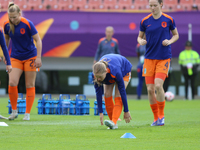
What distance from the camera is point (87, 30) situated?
16.8 metres

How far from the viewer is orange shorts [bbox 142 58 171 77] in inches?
253

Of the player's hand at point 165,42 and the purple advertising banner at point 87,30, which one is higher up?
the player's hand at point 165,42

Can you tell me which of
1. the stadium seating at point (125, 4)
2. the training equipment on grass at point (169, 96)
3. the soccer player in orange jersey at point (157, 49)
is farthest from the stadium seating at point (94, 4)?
the soccer player in orange jersey at point (157, 49)

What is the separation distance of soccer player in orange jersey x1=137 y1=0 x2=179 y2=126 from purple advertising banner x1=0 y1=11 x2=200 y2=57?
9.75 meters

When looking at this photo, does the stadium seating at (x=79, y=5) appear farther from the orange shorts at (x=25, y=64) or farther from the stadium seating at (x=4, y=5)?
the orange shorts at (x=25, y=64)

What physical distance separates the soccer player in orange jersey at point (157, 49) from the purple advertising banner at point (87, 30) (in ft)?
32.0

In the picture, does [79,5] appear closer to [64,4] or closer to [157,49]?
[64,4]

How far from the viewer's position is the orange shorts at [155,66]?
6.43 metres

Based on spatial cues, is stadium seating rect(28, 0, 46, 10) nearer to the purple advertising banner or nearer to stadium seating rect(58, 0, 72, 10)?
stadium seating rect(58, 0, 72, 10)

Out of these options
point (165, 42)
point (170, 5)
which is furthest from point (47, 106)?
point (170, 5)

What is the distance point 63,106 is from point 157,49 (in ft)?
9.42

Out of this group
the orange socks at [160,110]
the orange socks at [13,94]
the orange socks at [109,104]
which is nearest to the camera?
the orange socks at [109,104]

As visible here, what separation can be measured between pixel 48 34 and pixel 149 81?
1046 centimetres

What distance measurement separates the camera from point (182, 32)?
649 inches
